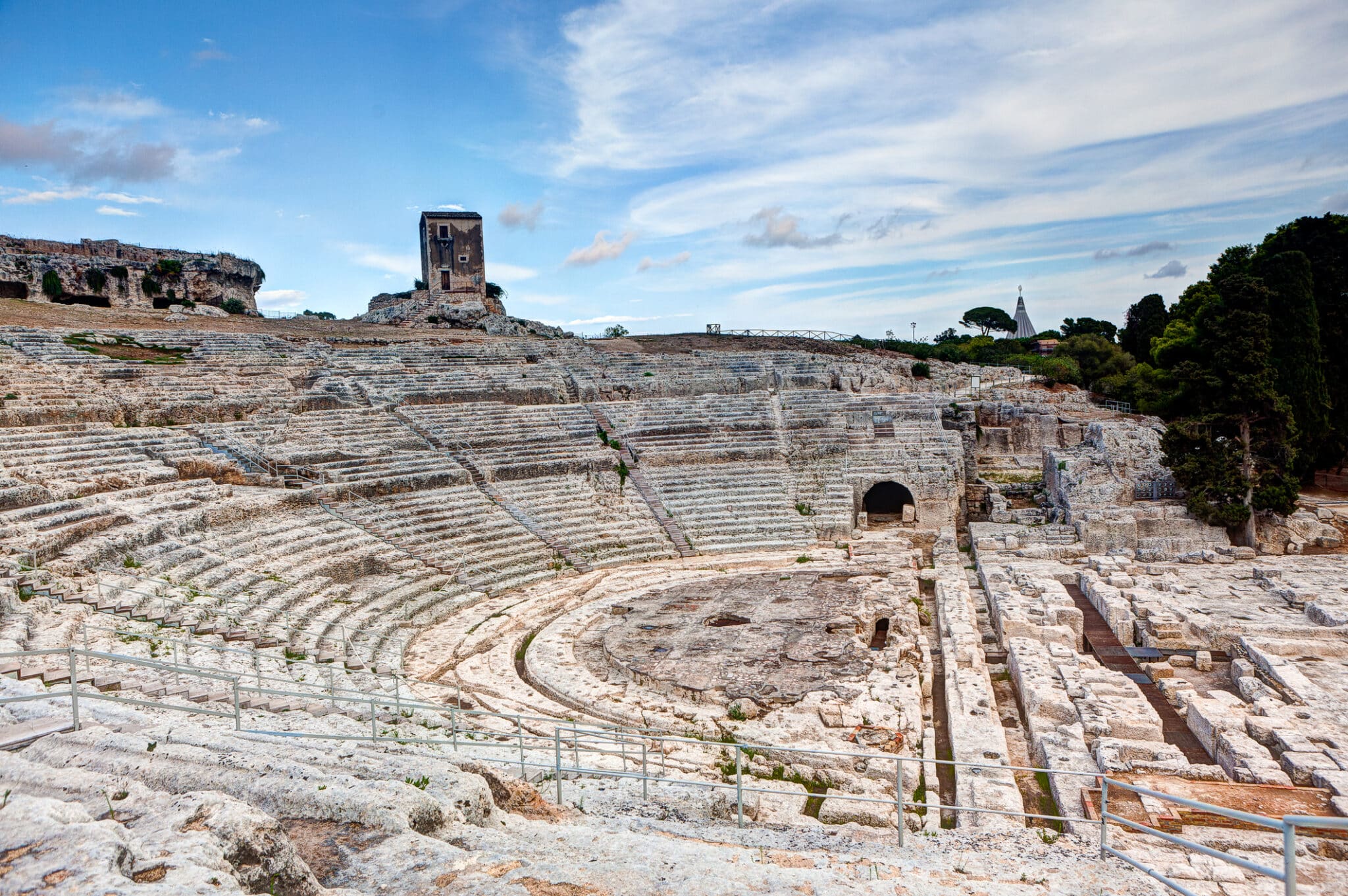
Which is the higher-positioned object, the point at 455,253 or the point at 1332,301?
the point at 455,253

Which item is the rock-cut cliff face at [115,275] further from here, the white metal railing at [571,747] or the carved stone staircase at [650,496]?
the white metal railing at [571,747]

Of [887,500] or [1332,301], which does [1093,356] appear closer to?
[1332,301]

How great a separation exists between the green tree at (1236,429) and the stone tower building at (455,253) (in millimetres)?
35727

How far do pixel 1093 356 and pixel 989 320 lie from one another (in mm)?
24905

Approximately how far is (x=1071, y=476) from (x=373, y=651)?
61.8 ft

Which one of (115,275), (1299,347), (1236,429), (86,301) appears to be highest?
(115,275)

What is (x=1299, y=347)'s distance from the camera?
23.4m

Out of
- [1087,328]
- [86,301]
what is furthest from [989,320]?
[86,301]

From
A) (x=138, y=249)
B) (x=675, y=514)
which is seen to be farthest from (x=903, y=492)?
(x=138, y=249)

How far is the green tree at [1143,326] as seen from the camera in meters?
38.9

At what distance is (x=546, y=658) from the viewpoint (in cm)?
1238

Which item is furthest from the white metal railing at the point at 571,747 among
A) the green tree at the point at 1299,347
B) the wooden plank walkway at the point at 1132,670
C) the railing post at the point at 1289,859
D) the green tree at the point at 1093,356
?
the green tree at the point at 1093,356

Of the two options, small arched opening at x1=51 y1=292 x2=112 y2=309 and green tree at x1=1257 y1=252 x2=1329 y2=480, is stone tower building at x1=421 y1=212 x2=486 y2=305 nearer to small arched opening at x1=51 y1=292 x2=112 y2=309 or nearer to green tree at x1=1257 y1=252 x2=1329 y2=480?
small arched opening at x1=51 y1=292 x2=112 y2=309

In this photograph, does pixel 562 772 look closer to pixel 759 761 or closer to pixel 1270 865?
pixel 759 761
